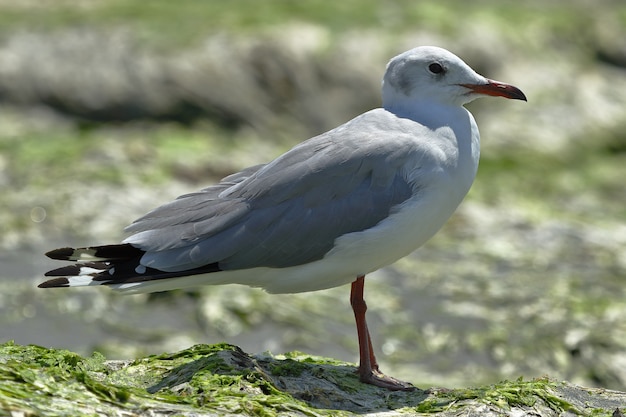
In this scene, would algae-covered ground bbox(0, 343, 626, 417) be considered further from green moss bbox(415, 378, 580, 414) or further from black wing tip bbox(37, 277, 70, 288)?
black wing tip bbox(37, 277, 70, 288)

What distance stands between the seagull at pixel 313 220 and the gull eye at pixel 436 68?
9.6 inches

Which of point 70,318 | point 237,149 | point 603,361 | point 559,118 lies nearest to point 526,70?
point 559,118

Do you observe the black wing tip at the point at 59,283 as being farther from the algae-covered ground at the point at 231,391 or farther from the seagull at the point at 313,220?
the algae-covered ground at the point at 231,391

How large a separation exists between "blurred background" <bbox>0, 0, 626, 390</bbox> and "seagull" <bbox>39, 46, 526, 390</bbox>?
295cm

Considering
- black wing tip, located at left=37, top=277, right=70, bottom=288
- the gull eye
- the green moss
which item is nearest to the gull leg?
the green moss

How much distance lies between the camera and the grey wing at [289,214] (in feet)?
15.9

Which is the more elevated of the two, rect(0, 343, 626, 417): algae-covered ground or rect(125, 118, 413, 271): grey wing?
rect(125, 118, 413, 271): grey wing

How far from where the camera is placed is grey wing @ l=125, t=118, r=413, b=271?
15.9ft

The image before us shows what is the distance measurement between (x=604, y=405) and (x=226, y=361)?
1721mm

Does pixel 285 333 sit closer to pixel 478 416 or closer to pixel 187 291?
pixel 187 291

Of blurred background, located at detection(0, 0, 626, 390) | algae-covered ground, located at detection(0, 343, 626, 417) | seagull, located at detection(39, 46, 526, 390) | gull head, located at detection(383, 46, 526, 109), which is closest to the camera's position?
algae-covered ground, located at detection(0, 343, 626, 417)

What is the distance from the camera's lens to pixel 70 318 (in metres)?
8.18

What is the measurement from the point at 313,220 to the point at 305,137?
21.6ft

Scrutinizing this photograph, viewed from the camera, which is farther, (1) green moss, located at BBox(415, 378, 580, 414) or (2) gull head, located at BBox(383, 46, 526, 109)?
(2) gull head, located at BBox(383, 46, 526, 109)
